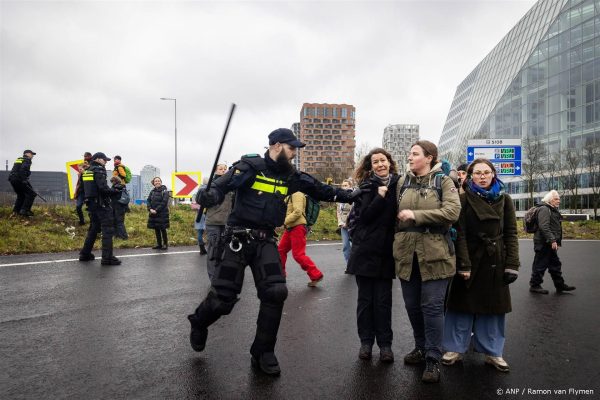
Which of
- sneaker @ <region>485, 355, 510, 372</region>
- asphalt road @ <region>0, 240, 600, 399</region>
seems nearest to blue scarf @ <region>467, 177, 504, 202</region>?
sneaker @ <region>485, 355, 510, 372</region>

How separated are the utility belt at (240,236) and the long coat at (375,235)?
3.02ft

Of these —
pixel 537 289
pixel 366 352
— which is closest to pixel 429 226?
pixel 366 352

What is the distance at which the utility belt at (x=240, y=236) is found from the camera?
3.84 m

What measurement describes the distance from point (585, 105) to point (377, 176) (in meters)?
54.5

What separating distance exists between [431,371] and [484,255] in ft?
3.84

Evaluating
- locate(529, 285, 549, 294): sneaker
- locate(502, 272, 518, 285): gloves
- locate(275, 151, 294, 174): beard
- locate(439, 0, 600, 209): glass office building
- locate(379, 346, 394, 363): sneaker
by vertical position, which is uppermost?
locate(439, 0, 600, 209): glass office building

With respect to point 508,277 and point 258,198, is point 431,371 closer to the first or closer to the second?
point 508,277

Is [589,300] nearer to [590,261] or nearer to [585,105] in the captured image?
[590,261]

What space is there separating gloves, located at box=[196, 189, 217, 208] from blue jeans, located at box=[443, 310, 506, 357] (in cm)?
246

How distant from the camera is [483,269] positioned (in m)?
4.01

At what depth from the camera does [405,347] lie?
446 cm

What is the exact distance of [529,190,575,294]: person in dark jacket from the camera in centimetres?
754

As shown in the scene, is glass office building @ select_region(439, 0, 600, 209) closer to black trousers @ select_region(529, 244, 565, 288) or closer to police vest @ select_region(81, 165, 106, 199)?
black trousers @ select_region(529, 244, 565, 288)

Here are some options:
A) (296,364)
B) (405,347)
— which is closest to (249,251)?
(296,364)
